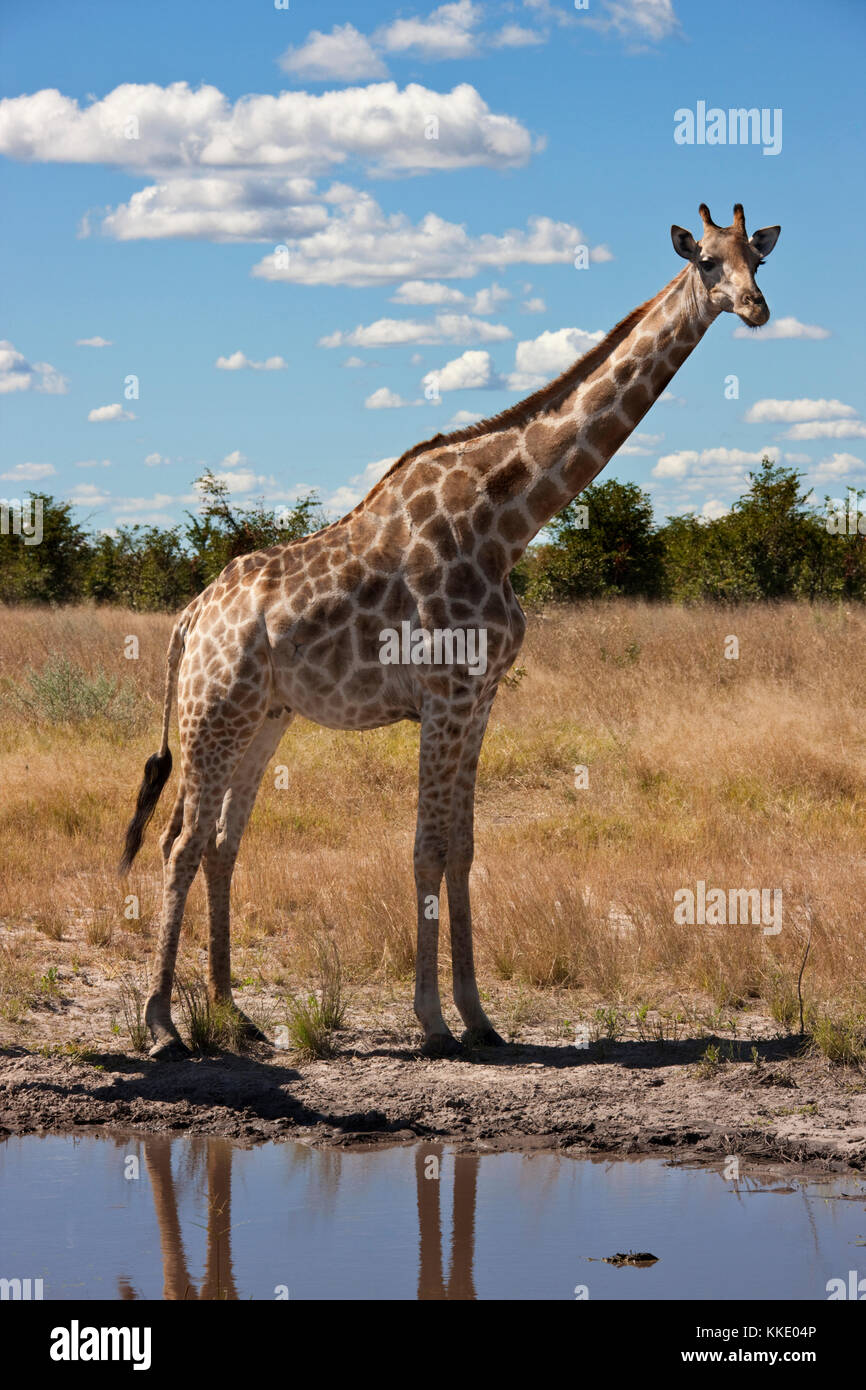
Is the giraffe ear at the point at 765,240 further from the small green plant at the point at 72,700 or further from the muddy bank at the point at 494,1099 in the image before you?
the small green plant at the point at 72,700

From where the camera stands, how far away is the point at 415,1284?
4676 millimetres

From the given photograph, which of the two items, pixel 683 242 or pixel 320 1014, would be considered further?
pixel 320 1014

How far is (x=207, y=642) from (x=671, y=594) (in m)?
20.7

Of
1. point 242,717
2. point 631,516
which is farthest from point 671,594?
point 242,717

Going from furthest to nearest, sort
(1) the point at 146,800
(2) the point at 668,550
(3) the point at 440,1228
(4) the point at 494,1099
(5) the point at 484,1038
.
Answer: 1. (2) the point at 668,550
2. (1) the point at 146,800
3. (5) the point at 484,1038
4. (4) the point at 494,1099
5. (3) the point at 440,1228

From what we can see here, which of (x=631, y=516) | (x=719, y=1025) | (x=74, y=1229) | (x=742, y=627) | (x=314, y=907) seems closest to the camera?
(x=74, y=1229)

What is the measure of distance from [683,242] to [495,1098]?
13.7 ft

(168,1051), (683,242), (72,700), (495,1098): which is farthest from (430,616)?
(72,700)

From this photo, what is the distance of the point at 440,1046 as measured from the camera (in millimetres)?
7016

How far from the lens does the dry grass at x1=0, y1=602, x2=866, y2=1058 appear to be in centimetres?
819

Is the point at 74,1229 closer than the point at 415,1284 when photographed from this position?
No

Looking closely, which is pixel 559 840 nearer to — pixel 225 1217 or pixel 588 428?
pixel 588 428

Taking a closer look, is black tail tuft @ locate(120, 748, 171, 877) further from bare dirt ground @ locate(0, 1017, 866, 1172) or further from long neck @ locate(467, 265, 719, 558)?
long neck @ locate(467, 265, 719, 558)
